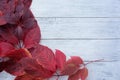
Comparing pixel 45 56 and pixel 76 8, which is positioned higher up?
pixel 76 8

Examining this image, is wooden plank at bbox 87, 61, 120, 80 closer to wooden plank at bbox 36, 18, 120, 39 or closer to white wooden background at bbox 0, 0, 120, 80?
white wooden background at bbox 0, 0, 120, 80

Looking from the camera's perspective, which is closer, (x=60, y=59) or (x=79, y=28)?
(x=60, y=59)

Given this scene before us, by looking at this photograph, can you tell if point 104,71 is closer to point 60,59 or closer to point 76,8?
point 60,59

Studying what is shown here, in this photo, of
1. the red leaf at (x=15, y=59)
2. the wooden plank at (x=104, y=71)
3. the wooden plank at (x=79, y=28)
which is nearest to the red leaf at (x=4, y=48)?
the red leaf at (x=15, y=59)

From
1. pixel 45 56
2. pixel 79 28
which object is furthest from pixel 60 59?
pixel 79 28
